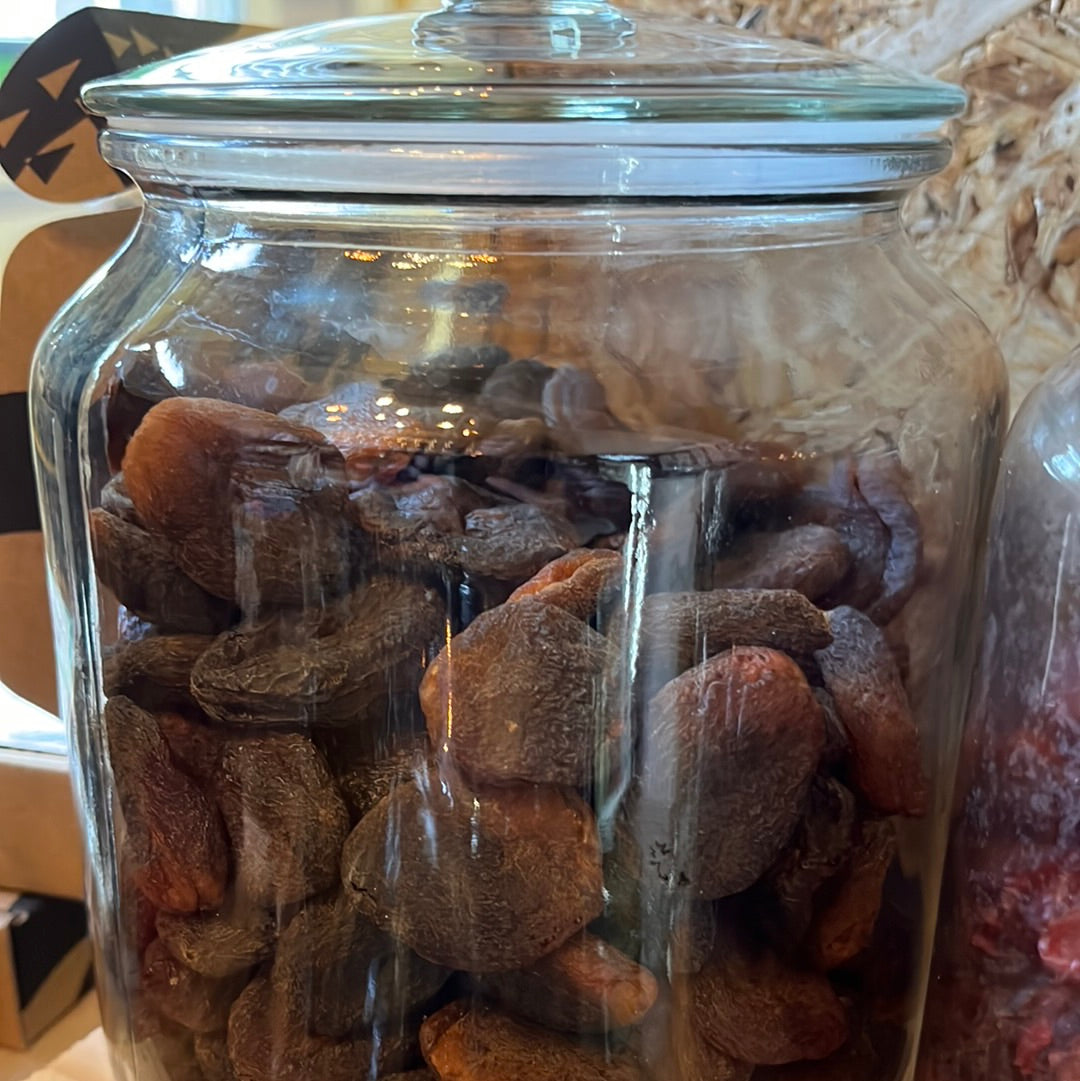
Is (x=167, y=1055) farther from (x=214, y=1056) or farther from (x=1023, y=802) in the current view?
(x=1023, y=802)

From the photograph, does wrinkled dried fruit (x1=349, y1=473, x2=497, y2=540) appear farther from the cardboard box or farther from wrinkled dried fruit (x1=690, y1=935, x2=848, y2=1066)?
the cardboard box

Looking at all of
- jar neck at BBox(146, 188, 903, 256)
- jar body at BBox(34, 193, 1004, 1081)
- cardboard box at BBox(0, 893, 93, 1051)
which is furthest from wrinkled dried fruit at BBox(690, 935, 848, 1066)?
cardboard box at BBox(0, 893, 93, 1051)

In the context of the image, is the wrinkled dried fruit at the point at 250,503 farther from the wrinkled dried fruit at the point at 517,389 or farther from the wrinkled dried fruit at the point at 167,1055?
the wrinkled dried fruit at the point at 167,1055

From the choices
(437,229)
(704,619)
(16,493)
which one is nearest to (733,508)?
(704,619)

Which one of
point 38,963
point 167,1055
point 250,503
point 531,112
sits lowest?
point 38,963

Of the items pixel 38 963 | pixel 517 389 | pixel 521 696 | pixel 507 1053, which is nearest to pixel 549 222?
pixel 517 389

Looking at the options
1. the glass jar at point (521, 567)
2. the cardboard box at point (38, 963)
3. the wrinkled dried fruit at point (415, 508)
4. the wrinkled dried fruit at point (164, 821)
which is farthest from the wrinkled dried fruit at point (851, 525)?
the cardboard box at point (38, 963)
